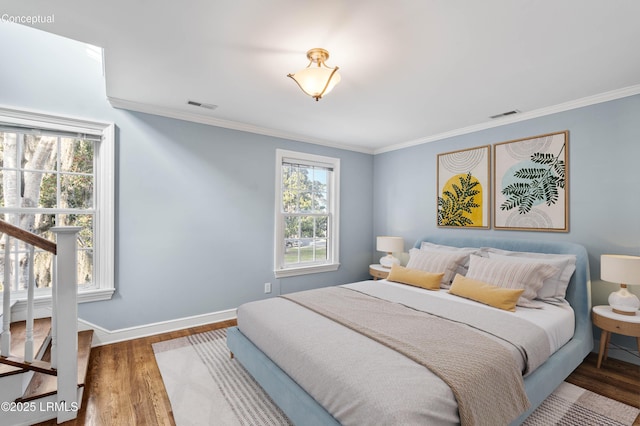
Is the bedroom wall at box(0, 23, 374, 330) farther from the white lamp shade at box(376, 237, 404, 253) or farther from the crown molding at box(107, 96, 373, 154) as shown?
the white lamp shade at box(376, 237, 404, 253)

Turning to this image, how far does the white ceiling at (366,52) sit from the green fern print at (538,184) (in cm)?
55

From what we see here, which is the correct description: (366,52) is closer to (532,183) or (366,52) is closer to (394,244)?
(532,183)

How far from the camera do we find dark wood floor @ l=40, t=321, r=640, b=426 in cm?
193

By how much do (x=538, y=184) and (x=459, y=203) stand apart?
34.6 inches

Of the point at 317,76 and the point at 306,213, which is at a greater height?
the point at 317,76

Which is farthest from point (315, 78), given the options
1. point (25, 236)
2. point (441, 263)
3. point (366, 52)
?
point (441, 263)

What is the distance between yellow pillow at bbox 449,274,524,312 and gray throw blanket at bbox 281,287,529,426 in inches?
27.2

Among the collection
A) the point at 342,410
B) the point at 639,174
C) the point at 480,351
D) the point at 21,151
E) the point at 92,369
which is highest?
the point at 21,151

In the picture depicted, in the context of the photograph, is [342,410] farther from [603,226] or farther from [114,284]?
[603,226]

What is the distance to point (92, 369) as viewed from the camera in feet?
8.16

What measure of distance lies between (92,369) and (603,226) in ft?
15.6

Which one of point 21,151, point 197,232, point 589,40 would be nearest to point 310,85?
point 589,40

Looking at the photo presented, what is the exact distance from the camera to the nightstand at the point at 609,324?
91.0 inches

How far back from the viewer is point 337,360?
160 centimetres
